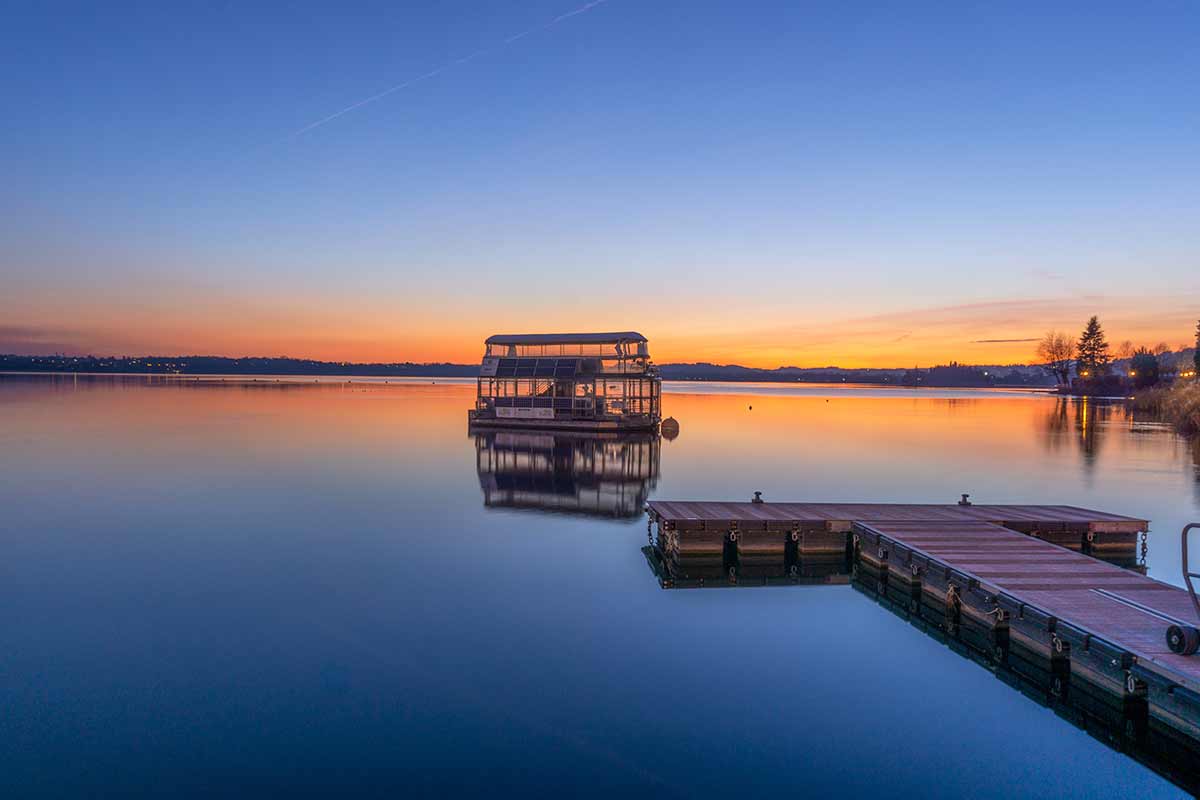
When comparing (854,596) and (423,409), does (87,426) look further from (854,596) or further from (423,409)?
(854,596)

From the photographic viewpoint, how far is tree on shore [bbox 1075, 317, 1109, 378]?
404 feet

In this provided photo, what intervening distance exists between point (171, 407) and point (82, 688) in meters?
69.4

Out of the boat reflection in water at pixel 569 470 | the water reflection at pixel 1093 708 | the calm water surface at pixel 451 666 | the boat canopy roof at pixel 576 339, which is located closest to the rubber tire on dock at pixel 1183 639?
the water reflection at pixel 1093 708

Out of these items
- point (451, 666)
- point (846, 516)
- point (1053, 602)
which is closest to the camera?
point (1053, 602)

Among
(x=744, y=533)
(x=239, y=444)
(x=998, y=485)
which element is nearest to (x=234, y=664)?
(x=744, y=533)

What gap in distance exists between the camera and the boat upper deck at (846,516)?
16.3m

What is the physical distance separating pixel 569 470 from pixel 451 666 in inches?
854

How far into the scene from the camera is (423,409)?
75.6 meters

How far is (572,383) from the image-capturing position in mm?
48031

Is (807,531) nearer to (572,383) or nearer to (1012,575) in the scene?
(1012,575)

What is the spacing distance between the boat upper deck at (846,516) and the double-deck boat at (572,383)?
28.8m

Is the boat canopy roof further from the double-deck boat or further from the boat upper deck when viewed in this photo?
the boat upper deck

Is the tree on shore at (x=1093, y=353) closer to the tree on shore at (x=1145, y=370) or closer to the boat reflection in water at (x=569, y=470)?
the tree on shore at (x=1145, y=370)

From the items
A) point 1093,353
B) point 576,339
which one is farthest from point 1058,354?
point 576,339
